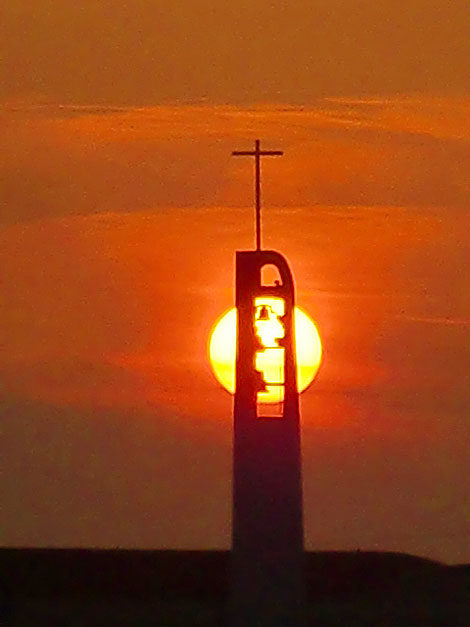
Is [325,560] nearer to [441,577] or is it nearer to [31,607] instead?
[441,577]

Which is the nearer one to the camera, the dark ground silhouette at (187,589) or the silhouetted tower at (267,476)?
the silhouetted tower at (267,476)

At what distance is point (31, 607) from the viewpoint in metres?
15.6

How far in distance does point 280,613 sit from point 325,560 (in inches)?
141

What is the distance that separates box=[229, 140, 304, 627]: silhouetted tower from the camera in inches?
523

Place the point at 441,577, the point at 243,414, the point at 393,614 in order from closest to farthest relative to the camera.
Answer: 1. the point at 243,414
2. the point at 393,614
3. the point at 441,577

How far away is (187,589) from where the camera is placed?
1650cm

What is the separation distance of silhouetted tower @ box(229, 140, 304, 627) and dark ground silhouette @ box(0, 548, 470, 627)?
0.82 metres

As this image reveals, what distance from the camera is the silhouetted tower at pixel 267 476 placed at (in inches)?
523

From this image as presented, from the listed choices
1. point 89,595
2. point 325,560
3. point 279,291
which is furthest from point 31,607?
point 279,291

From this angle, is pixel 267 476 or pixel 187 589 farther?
pixel 187 589

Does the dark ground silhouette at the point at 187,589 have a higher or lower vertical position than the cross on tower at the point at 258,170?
lower

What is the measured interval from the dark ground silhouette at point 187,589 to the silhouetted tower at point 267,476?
82 cm

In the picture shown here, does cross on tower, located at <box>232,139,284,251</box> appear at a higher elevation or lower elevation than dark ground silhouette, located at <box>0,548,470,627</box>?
higher

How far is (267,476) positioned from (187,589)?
3515mm
